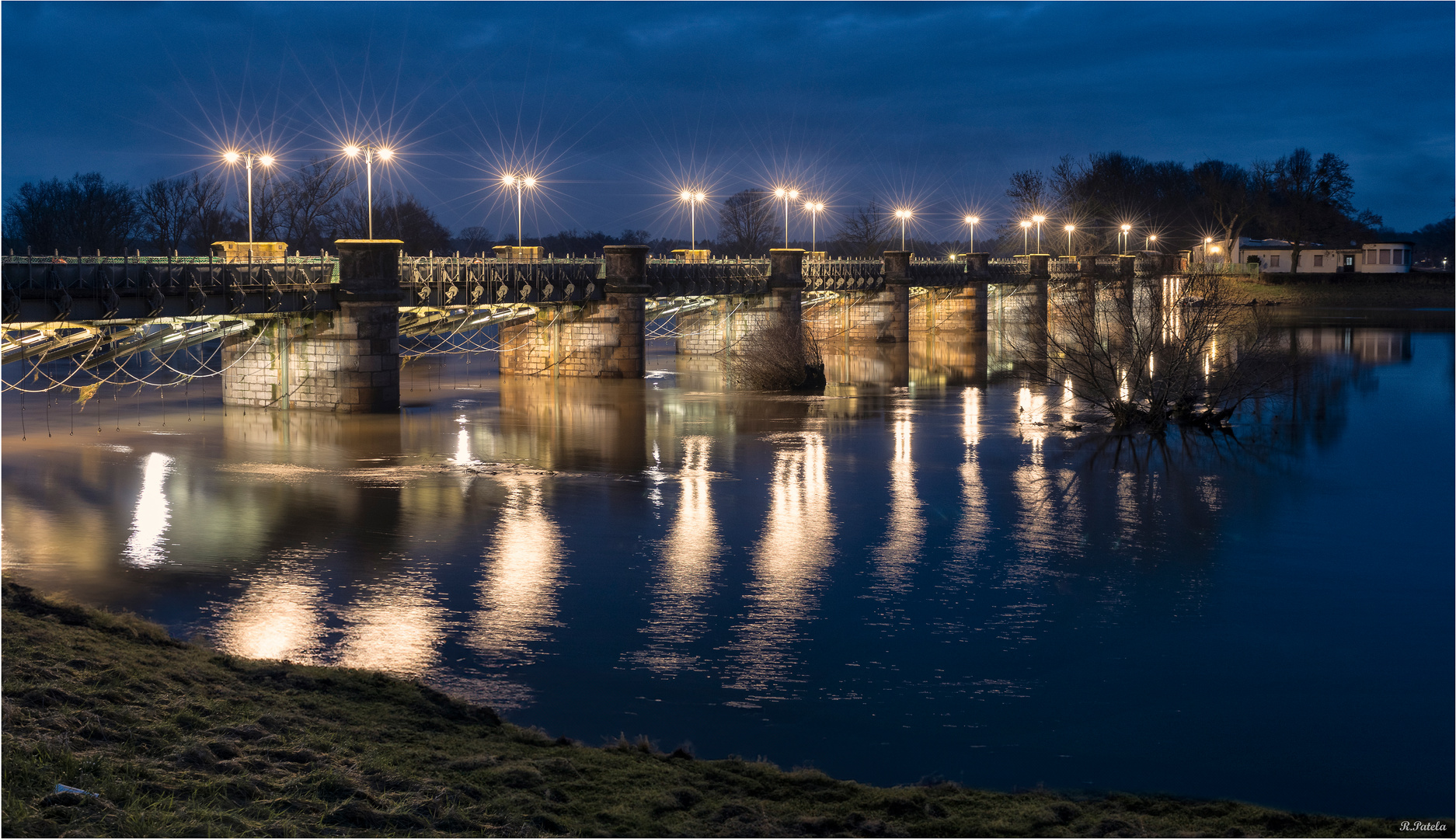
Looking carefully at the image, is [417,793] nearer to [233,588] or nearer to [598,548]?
[233,588]

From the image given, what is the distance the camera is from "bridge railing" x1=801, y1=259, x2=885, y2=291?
70.5 metres

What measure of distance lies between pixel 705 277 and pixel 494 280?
14465mm

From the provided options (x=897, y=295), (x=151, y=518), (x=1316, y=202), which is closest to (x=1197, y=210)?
(x=1316, y=202)

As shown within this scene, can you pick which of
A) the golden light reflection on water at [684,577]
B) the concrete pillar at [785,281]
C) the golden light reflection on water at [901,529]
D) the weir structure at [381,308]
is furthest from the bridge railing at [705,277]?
the golden light reflection on water at [684,577]

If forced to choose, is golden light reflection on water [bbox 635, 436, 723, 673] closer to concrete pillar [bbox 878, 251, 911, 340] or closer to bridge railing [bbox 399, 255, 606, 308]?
bridge railing [bbox 399, 255, 606, 308]

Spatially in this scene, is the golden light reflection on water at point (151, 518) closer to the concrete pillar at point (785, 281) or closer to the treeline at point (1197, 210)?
the concrete pillar at point (785, 281)

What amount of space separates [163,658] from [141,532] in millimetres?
10179

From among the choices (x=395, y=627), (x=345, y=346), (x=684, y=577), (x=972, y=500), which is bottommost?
(x=395, y=627)

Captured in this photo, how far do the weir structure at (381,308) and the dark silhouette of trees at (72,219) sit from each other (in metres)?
9.09

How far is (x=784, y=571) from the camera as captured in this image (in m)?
19.3

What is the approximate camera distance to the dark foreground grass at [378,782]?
9.05m

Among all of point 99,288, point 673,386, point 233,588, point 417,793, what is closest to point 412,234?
point 673,386

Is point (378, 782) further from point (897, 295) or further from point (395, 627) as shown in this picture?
point (897, 295)

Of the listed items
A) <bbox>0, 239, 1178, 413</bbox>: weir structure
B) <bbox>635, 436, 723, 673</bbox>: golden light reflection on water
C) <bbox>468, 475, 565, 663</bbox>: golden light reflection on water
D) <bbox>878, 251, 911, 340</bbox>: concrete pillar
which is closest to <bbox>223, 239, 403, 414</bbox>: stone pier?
<bbox>0, 239, 1178, 413</bbox>: weir structure
